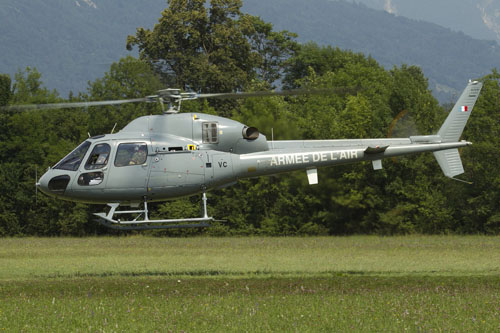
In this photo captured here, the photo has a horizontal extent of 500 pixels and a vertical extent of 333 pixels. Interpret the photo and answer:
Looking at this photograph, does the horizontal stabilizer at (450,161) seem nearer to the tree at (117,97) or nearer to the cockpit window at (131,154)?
the cockpit window at (131,154)

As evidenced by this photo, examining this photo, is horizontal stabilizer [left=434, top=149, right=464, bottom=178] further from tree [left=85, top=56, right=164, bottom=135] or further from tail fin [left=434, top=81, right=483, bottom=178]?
tree [left=85, top=56, right=164, bottom=135]

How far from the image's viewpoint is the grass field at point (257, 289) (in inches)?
579

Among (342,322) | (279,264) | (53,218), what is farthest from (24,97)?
(342,322)

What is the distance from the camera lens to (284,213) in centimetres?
4475

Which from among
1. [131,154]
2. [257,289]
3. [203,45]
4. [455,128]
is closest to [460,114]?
[455,128]

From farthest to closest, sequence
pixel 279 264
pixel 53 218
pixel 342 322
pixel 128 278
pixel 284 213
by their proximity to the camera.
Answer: pixel 53 218 → pixel 284 213 → pixel 279 264 → pixel 128 278 → pixel 342 322

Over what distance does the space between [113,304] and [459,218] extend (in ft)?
Answer: 108

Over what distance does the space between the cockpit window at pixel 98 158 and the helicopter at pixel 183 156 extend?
30 millimetres

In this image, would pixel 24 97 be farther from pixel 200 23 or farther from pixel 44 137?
pixel 200 23

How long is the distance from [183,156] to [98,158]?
261cm

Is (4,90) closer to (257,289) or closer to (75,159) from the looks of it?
(75,159)

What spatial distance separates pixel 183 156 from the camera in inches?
952

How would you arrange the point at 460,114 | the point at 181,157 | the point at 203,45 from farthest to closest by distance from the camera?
the point at 203,45
the point at 460,114
the point at 181,157

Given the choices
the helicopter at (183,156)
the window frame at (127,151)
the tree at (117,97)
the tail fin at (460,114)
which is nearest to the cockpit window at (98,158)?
the helicopter at (183,156)
